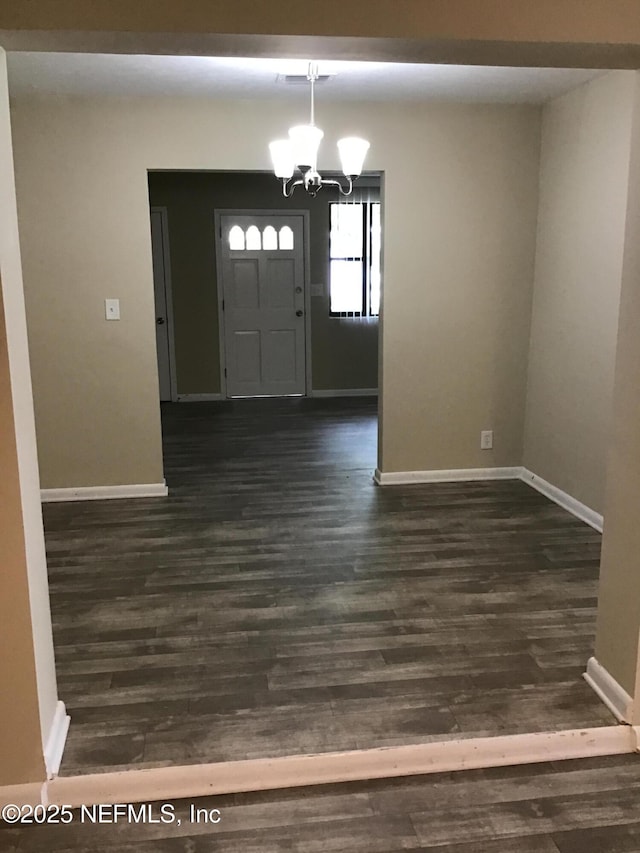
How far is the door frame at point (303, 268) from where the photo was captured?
7547 millimetres

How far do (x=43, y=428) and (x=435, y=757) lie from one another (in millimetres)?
3195

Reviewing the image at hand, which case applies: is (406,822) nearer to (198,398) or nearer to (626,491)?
(626,491)

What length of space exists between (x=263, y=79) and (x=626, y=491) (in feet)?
9.03

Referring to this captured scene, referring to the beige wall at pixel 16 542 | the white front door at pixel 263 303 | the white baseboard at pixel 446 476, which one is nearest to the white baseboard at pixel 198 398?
the white front door at pixel 263 303

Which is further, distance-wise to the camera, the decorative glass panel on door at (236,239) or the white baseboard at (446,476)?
the decorative glass panel on door at (236,239)

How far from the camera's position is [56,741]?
2.04 meters

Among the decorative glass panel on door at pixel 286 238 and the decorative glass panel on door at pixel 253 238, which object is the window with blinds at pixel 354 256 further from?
the decorative glass panel on door at pixel 253 238

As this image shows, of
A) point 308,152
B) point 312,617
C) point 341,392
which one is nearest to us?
point 312,617

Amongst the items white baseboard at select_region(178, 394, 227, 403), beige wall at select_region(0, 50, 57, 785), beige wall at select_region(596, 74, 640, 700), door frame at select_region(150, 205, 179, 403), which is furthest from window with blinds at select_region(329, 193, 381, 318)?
beige wall at select_region(0, 50, 57, 785)

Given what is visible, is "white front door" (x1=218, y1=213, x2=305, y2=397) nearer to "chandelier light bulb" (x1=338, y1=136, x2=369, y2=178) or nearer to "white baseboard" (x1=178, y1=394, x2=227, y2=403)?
"white baseboard" (x1=178, y1=394, x2=227, y2=403)

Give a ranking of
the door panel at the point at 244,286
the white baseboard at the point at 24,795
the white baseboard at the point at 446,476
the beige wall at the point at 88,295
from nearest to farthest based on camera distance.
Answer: the white baseboard at the point at 24,795
the beige wall at the point at 88,295
the white baseboard at the point at 446,476
the door panel at the point at 244,286

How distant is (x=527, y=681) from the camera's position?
244 centimetres

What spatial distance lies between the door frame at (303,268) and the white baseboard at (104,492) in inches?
137

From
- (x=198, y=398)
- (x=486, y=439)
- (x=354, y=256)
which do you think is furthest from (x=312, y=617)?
(x=354, y=256)
